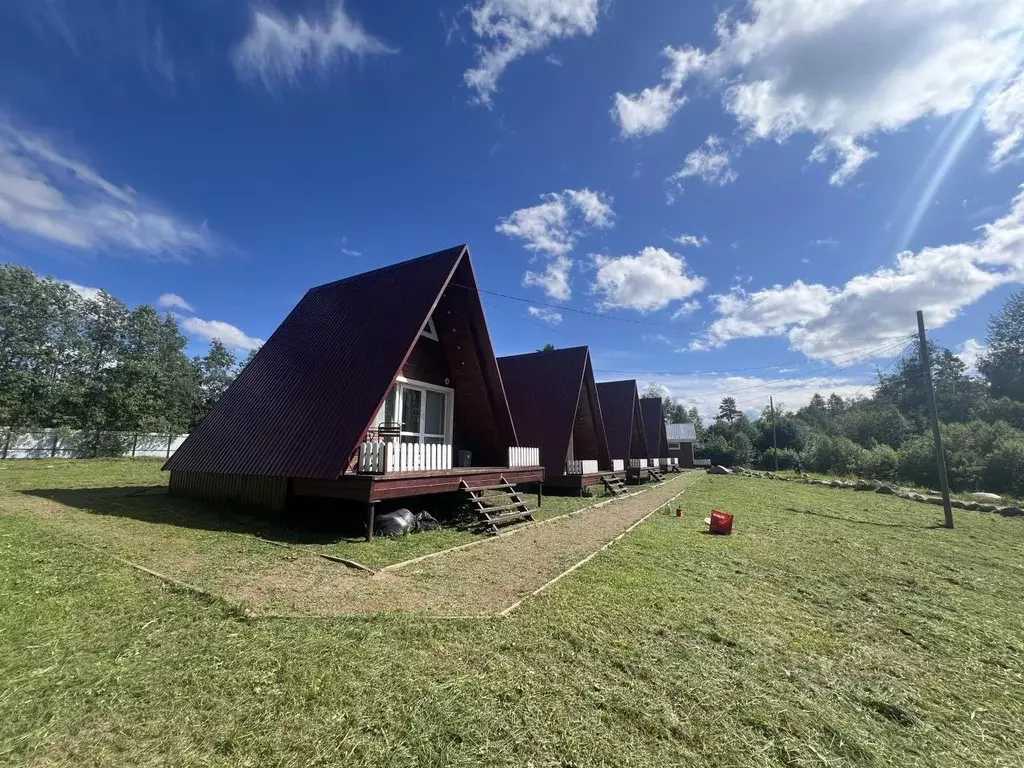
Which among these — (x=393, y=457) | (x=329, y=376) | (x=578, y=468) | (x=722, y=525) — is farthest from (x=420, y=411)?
(x=722, y=525)

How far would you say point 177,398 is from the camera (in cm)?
3853

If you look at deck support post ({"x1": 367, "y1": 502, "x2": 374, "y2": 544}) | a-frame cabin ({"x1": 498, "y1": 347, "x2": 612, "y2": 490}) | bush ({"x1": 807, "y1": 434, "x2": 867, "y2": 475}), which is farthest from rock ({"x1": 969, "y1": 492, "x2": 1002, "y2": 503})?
deck support post ({"x1": 367, "y1": 502, "x2": 374, "y2": 544})

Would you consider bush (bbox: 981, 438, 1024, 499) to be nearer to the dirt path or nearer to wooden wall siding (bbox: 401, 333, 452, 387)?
the dirt path

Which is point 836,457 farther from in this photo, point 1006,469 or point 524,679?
point 524,679

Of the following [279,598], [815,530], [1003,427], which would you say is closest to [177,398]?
[279,598]

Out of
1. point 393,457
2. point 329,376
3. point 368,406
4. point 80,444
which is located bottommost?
point 393,457

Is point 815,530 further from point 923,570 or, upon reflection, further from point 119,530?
point 119,530

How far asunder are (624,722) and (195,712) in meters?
2.69

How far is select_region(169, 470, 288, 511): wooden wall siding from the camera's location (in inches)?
367

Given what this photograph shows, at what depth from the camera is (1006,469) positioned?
23109 millimetres

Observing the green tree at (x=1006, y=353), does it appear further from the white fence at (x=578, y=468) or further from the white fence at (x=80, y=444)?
the white fence at (x=80, y=444)

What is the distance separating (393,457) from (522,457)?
575 centimetres

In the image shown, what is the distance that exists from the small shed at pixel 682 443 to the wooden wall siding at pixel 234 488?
4535 cm

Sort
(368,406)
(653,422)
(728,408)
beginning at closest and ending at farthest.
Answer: (368,406) < (653,422) < (728,408)
